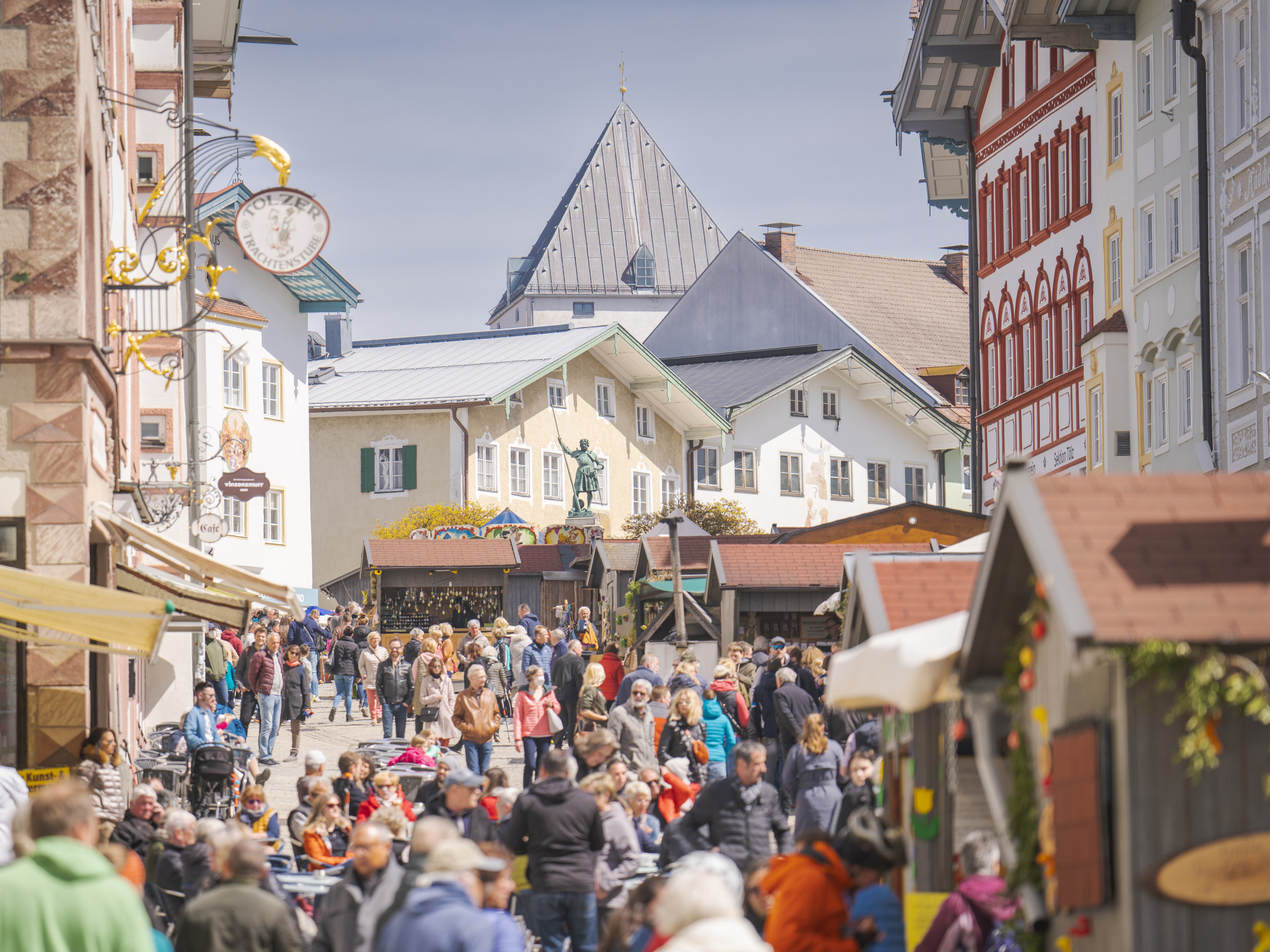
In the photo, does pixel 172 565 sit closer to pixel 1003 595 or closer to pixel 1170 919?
pixel 1003 595

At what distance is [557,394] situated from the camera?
60938 mm

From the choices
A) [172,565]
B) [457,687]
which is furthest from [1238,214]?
[172,565]

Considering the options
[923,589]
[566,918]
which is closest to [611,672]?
[566,918]

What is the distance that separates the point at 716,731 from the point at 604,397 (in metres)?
43.9

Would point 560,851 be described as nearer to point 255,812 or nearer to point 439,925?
point 439,925

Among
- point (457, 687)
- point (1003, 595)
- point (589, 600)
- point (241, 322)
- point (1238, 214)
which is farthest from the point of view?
point (241, 322)

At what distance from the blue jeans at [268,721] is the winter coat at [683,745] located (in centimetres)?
867

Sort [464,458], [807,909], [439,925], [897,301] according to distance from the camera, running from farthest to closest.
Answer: [897,301], [464,458], [807,909], [439,925]

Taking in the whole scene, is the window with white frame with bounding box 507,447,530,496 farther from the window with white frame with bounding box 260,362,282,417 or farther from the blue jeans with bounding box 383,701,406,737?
the blue jeans with bounding box 383,701,406,737

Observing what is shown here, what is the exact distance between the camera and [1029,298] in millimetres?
37344

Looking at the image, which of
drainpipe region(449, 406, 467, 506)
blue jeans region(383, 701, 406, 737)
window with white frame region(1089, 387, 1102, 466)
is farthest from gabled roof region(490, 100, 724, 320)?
blue jeans region(383, 701, 406, 737)

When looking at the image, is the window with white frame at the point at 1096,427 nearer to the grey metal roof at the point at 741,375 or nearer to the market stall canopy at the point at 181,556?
the market stall canopy at the point at 181,556

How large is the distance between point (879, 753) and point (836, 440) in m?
50.4

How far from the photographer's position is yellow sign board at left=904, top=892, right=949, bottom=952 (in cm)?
1073
